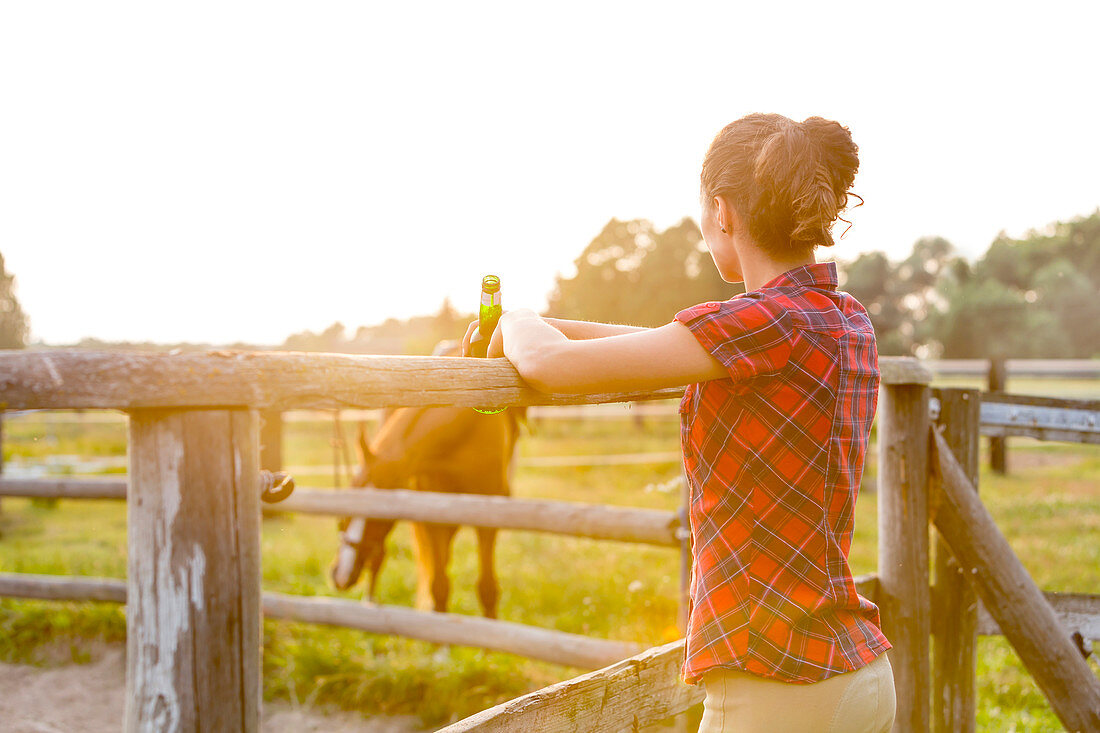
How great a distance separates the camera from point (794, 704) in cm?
116

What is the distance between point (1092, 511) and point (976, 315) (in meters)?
34.1

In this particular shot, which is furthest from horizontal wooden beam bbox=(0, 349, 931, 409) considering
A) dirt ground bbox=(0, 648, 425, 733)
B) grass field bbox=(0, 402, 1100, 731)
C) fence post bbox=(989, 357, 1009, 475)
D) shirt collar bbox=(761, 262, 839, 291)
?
fence post bbox=(989, 357, 1009, 475)

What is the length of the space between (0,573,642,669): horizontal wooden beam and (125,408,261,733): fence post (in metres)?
2.68

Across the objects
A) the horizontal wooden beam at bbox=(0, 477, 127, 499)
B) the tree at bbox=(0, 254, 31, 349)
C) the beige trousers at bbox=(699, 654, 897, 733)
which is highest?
the tree at bbox=(0, 254, 31, 349)

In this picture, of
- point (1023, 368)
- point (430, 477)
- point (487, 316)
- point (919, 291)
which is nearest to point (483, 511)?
point (430, 477)

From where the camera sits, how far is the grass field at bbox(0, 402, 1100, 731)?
3902mm

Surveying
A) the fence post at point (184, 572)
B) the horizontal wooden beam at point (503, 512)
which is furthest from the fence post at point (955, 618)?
the fence post at point (184, 572)

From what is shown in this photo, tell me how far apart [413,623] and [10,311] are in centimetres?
4100

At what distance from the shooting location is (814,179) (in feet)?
3.88

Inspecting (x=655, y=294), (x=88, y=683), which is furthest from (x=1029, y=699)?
(x=655, y=294)

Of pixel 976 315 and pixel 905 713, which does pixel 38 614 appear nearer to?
pixel 905 713

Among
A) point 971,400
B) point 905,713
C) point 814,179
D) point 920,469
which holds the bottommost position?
point 905,713

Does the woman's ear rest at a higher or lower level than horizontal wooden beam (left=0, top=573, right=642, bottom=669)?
higher

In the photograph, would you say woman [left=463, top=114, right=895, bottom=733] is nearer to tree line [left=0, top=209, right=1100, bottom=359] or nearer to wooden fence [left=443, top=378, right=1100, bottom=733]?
wooden fence [left=443, top=378, right=1100, bottom=733]
